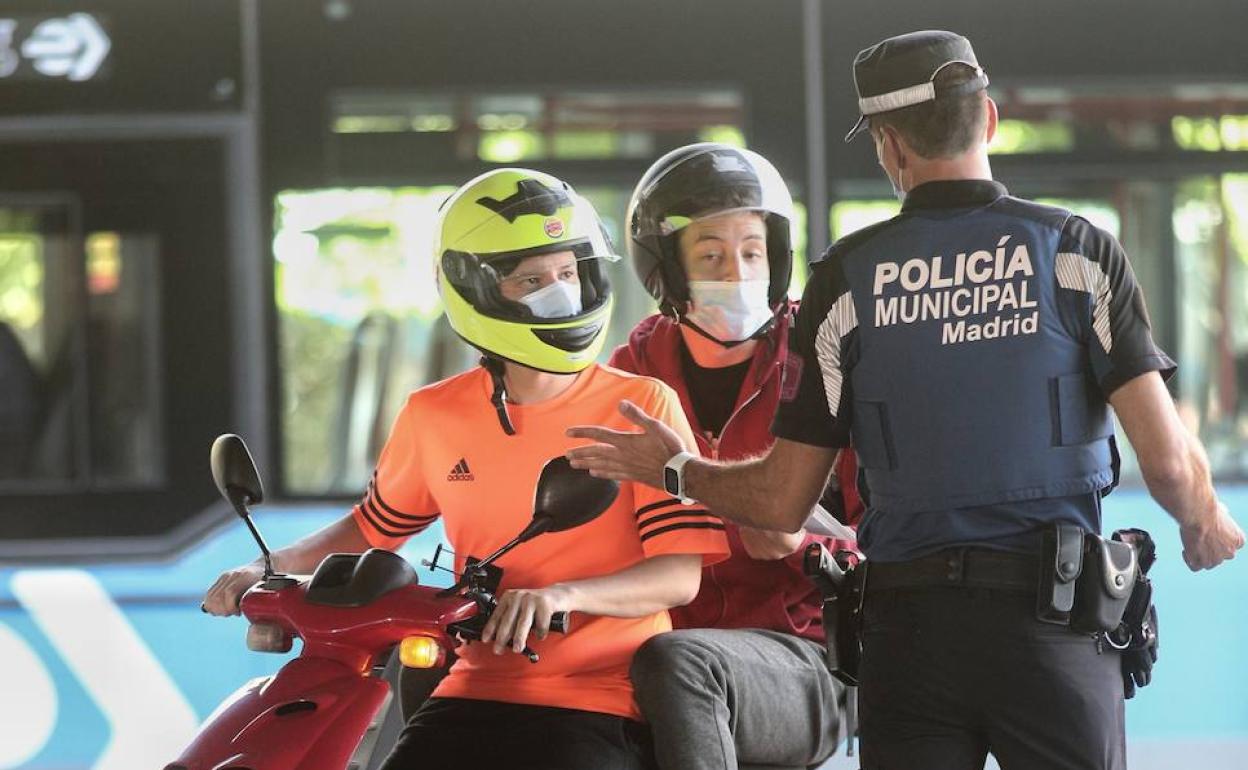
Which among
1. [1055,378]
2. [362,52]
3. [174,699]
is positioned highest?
[362,52]

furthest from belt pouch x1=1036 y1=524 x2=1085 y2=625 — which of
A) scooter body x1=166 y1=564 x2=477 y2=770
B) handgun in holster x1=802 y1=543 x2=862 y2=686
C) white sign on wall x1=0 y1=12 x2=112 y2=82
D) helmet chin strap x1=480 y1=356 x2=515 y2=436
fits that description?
white sign on wall x1=0 y1=12 x2=112 y2=82

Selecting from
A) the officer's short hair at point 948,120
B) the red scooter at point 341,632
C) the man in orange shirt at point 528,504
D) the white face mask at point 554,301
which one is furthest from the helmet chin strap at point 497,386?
the officer's short hair at point 948,120

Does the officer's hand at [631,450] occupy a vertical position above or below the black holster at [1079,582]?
above

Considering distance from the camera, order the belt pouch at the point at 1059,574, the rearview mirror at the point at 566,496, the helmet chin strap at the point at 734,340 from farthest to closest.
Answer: the helmet chin strap at the point at 734,340
the belt pouch at the point at 1059,574
the rearview mirror at the point at 566,496

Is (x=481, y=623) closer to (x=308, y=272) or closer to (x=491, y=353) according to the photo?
(x=491, y=353)

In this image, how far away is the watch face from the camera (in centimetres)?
256

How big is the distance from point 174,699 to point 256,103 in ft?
6.35

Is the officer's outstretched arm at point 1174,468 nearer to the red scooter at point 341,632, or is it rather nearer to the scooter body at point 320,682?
the red scooter at point 341,632

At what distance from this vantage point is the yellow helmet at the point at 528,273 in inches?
105

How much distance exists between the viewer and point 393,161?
5.30 meters

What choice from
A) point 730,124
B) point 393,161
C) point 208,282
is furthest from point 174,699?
point 730,124

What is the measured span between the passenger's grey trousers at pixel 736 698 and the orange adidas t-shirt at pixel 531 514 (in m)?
0.09

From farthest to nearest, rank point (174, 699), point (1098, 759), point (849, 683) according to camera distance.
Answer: point (174, 699), point (849, 683), point (1098, 759)

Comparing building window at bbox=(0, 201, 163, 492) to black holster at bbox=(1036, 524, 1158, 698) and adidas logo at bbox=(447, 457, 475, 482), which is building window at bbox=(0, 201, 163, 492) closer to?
adidas logo at bbox=(447, 457, 475, 482)
